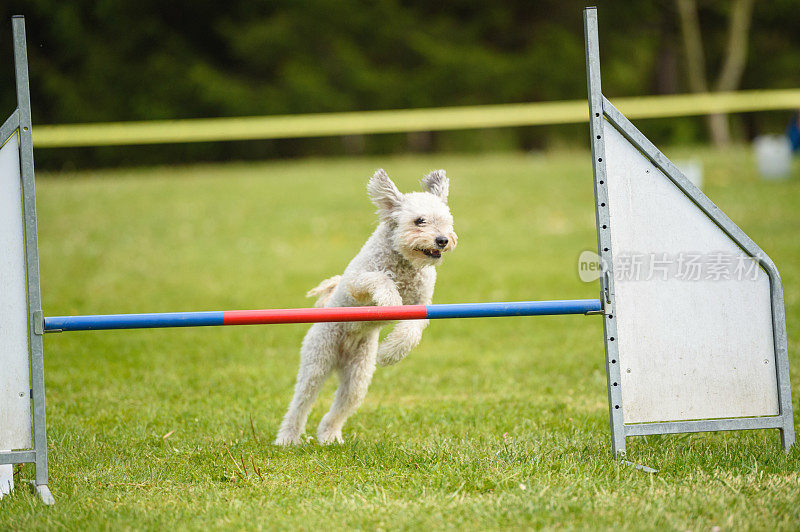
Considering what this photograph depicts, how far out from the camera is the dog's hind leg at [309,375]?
5.36 metres

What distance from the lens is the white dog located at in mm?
4969

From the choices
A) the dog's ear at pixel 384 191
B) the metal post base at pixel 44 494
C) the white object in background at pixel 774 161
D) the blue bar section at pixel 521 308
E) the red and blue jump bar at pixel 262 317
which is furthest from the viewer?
the white object in background at pixel 774 161

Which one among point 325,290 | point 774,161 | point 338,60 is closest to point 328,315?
point 325,290

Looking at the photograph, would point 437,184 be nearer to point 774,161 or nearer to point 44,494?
point 44,494

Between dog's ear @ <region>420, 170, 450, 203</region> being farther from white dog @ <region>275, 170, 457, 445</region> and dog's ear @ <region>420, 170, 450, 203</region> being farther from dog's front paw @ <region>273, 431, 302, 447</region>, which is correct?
dog's front paw @ <region>273, 431, 302, 447</region>

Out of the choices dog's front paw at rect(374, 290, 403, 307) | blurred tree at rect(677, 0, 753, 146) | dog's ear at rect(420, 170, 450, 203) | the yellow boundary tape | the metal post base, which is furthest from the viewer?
blurred tree at rect(677, 0, 753, 146)

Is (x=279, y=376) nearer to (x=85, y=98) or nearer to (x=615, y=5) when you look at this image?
(x=85, y=98)

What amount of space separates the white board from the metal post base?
21 centimetres

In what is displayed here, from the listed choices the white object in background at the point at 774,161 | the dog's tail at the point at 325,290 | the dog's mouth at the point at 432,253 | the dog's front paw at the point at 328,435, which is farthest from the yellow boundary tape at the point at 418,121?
the dog's mouth at the point at 432,253

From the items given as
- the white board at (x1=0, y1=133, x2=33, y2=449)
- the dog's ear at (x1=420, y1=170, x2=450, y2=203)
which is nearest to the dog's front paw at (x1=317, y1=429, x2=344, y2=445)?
the dog's ear at (x1=420, y1=170, x2=450, y2=203)

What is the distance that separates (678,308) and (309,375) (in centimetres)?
211

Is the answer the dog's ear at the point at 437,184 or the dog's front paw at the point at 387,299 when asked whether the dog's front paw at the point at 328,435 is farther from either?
the dog's ear at the point at 437,184

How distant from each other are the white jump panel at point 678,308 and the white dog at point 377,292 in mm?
954

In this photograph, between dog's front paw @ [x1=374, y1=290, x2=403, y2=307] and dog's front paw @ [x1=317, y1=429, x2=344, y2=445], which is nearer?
dog's front paw @ [x1=374, y1=290, x2=403, y2=307]
